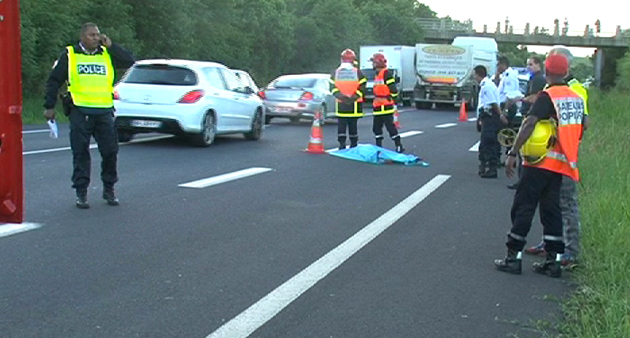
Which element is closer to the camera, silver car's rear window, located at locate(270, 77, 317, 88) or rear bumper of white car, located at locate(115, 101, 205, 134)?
rear bumper of white car, located at locate(115, 101, 205, 134)

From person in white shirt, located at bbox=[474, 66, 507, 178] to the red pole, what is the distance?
428 inches

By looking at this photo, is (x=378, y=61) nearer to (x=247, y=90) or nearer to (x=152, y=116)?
(x=247, y=90)

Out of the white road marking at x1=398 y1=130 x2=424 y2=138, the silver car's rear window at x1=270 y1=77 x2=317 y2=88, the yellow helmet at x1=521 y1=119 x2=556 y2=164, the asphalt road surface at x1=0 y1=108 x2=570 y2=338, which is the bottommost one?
the white road marking at x1=398 y1=130 x2=424 y2=138

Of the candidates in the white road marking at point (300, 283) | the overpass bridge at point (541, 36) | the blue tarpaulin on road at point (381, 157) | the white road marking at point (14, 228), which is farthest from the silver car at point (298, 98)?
the overpass bridge at point (541, 36)

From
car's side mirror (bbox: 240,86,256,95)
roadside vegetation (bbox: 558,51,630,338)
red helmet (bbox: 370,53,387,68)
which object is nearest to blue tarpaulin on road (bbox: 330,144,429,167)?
red helmet (bbox: 370,53,387,68)

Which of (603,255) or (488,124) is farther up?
(488,124)

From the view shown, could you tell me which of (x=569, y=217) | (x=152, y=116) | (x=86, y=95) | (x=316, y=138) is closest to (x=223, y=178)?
(x=86, y=95)

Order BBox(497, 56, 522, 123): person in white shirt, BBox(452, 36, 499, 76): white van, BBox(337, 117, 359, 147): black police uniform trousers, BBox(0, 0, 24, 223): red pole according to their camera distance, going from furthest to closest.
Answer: BBox(452, 36, 499, 76): white van < BBox(337, 117, 359, 147): black police uniform trousers < BBox(497, 56, 522, 123): person in white shirt < BBox(0, 0, 24, 223): red pole

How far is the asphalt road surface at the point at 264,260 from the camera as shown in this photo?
5516 millimetres

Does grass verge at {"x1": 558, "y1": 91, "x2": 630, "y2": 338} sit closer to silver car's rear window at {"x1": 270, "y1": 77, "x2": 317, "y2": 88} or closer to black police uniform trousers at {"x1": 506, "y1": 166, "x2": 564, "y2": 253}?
black police uniform trousers at {"x1": 506, "y1": 166, "x2": 564, "y2": 253}

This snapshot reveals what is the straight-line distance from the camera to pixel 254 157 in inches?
615

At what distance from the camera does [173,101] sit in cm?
1620

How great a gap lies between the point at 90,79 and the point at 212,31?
36.7 meters

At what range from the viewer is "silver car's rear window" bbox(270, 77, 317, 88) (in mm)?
26000
